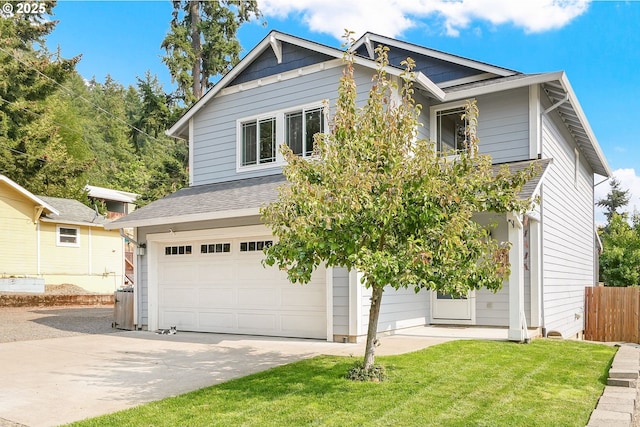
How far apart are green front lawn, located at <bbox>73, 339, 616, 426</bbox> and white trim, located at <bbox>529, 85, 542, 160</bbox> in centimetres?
442

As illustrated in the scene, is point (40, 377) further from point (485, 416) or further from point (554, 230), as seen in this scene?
point (554, 230)

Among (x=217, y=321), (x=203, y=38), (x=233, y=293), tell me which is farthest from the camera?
(x=203, y=38)

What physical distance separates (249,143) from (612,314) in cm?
1085

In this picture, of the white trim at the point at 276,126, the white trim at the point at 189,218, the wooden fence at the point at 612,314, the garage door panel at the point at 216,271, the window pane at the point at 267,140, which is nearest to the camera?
the white trim at the point at 189,218

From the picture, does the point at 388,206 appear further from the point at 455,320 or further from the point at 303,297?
the point at 455,320

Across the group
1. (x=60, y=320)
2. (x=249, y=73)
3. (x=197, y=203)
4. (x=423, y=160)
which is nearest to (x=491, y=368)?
(x=423, y=160)

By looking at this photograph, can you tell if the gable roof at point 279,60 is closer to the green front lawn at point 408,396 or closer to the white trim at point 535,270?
the white trim at point 535,270

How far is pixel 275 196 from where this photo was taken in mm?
9969

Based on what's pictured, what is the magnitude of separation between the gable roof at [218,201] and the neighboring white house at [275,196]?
0.05 metres

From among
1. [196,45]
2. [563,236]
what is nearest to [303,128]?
[563,236]

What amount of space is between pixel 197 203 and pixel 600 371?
8.29m

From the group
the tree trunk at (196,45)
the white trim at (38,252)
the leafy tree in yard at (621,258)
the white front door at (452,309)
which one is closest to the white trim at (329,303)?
the white front door at (452,309)

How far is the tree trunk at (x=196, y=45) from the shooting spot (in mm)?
24312

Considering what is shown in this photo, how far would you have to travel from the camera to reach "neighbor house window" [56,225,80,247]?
21.9 m
